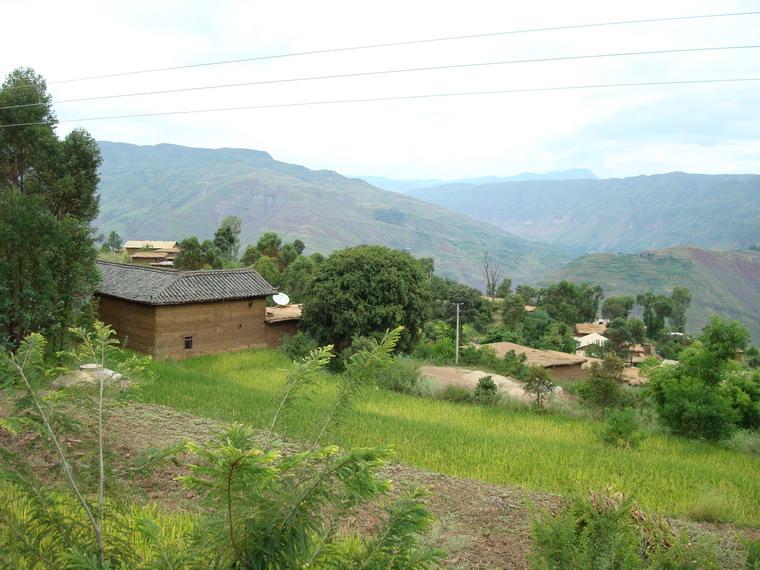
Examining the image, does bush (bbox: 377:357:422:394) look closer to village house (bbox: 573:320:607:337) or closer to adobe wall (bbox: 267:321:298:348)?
adobe wall (bbox: 267:321:298:348)

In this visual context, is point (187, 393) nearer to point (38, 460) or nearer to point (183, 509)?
point (38, 460)

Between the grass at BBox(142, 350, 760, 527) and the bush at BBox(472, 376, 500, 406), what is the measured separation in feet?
4.16

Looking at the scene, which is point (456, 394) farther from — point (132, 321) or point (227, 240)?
point (227, 240)

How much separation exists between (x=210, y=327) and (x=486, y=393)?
41.0ft

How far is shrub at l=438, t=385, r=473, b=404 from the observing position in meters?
21.5

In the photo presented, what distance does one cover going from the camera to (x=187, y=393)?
17.0 metres

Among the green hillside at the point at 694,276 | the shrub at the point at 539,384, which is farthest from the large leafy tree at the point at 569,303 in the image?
the green hillside at the point at 694,276

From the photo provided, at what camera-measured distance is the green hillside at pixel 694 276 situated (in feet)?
479


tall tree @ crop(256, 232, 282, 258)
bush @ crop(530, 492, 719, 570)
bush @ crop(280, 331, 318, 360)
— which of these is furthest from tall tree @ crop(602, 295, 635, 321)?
bush @ crop(530, 492, 719, 570)

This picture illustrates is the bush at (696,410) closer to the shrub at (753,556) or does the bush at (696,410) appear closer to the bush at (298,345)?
the shrub at (753,556)

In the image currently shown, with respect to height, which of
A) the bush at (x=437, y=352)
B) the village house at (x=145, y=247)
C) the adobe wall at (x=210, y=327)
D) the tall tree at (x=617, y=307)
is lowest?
the tall tree at (x=617, y=307)

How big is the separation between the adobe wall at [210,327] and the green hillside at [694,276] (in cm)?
12679

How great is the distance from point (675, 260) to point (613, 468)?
170m

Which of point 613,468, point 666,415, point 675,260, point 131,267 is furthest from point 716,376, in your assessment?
point 675,260
